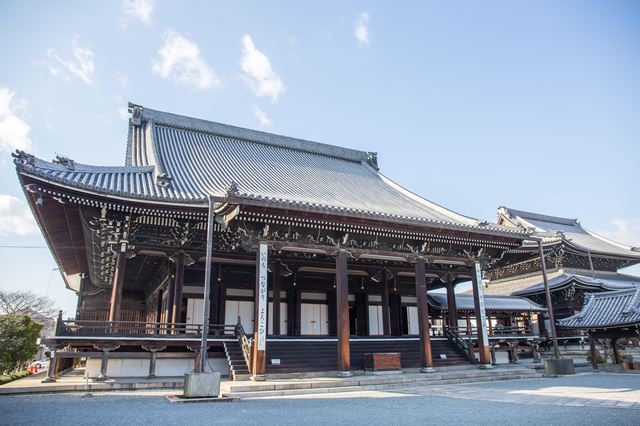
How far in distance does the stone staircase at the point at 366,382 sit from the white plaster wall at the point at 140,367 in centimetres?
333

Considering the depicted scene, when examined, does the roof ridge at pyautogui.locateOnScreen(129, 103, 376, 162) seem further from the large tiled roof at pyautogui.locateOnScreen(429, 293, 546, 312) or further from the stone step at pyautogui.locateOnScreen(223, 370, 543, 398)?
the stone step at pyautogui.locateOnScreen(223, 370, 543, 398)

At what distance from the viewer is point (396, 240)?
15.9m

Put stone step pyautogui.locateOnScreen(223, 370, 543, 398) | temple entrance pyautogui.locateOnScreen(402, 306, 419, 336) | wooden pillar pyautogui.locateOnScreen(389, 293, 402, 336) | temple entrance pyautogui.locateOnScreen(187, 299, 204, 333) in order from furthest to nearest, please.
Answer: temple entrance pyautogui.locateOnScreen(402, 306, 419, 336) < wooden pillar pyautogui.locateOnScreen(389, 293, 402, 336) < temple entrance pyautogui.locateOnScreen(187, 299, 204, 333) < stone step pyautogui.locateOnScreen(223, 370, 543, 398)

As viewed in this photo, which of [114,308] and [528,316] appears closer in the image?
[114,308]

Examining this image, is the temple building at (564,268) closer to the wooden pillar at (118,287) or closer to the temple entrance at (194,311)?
the temple entrance at (194,311)

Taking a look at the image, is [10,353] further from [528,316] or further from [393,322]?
[528,316]

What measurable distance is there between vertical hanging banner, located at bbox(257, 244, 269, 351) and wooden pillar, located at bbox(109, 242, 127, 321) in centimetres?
475

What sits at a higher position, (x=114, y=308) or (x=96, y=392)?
(x=114, y=308)

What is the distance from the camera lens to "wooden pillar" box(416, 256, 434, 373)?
48.2ft

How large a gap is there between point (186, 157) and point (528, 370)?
16.8 m

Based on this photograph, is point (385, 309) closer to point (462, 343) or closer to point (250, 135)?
point (462, 343)

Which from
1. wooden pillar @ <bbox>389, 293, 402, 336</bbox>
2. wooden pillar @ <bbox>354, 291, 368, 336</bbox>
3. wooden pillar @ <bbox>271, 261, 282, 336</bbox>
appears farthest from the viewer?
wooden pillar @ <bbox>389, 293, 402, 336</bbox>

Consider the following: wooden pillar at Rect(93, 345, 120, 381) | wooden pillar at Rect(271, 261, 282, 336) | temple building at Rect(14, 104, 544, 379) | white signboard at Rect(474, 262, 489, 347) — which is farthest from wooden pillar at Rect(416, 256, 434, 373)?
wooden pillar at Rect(93, 345, 120, 381)

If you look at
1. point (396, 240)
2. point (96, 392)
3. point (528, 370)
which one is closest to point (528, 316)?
point (528, 370)
